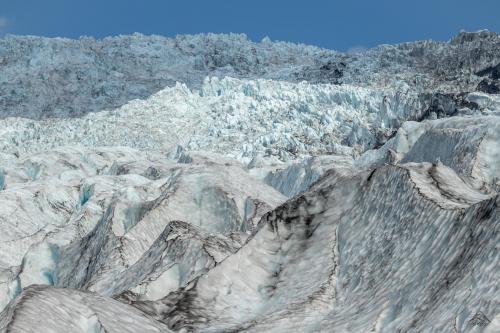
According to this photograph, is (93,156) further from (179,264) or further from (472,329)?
(472,329)

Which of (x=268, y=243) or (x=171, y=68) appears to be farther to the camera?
(x=171, y=68)

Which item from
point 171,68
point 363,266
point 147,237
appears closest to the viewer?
point 363,266

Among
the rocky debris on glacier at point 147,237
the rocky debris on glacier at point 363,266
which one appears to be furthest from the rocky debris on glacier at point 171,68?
the rocky debris on glacier at point 363,266

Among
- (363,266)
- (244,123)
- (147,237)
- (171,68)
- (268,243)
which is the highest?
(171,68)

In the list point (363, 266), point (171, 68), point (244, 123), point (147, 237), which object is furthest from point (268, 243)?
point (171, 68)

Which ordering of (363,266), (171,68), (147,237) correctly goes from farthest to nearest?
(171,68)
(147,237)
(363,266)

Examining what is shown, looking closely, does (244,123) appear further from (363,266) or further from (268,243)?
(363,266)

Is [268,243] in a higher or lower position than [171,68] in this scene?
lower

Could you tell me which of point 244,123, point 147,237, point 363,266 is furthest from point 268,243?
point 244,123

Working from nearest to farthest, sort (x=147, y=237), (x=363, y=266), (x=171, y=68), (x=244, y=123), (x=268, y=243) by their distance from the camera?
(x=363, y=266) → (x=268, y=243) → (x=147, y=237) → (x=244, y=123) → (x=171, y=68)

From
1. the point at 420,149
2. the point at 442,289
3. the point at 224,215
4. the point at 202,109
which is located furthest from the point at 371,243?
the point at 202,109

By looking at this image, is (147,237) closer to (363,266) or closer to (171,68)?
(363,266)
